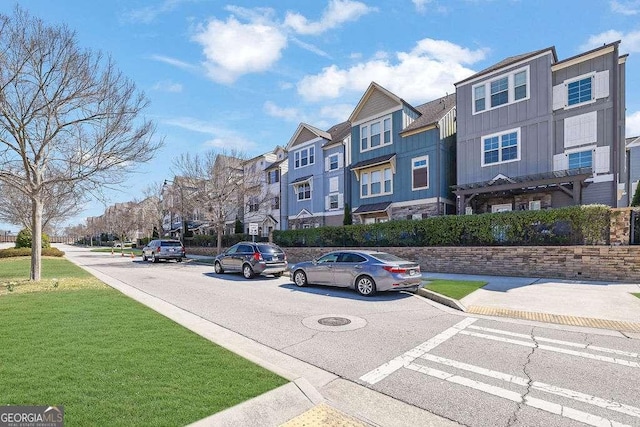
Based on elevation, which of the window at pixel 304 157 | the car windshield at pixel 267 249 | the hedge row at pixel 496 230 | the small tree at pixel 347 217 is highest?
the window at pixel 304 157

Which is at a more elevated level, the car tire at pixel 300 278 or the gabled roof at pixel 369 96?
the gabled roof at pixel 369 96

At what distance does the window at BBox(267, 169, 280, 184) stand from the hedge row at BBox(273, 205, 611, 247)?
51.5 feet

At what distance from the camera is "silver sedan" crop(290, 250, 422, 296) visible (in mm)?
11008

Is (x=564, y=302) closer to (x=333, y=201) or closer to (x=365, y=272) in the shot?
(x=365, y=272)

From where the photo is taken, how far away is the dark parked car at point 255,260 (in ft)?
53.7

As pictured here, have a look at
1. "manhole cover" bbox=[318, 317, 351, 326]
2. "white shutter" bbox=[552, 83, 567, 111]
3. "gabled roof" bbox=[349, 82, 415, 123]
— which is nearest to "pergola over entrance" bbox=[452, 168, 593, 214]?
"white shutter" bbox=[552, 83, 567, 111]

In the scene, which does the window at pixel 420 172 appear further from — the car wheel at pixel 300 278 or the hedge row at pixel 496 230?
the car wheel at pixel 300 278

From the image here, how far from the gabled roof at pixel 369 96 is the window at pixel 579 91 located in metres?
10.1

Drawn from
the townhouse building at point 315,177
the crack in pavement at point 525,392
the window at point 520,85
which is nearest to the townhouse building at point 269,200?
the townhouse building at point 315,177

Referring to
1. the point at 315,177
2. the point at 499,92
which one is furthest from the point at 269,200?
the point at 499,92

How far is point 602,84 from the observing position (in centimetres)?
1773

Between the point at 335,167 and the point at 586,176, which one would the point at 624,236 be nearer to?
the point at 586,176

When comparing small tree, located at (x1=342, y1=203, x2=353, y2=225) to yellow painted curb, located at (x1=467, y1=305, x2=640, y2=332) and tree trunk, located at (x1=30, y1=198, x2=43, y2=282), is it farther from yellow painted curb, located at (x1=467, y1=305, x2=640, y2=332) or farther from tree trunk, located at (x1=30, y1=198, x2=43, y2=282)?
tree trunk, located at (x1=30, y1=198, x2=43, y2=282)

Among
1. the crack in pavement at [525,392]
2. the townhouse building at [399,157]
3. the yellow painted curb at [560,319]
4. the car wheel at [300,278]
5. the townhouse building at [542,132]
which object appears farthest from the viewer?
the townhouse building at [399,157]
